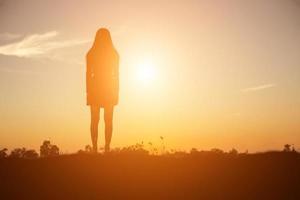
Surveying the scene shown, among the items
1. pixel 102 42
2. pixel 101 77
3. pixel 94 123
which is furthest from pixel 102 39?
pixel 94 123

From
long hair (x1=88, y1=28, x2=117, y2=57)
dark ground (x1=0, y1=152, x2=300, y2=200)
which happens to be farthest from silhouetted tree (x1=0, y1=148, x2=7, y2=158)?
long hair (x1=88, y1=28, x2=117, y2=57)

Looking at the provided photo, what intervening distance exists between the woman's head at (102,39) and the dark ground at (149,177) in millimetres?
4265

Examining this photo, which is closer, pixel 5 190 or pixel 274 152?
pixel 5 190

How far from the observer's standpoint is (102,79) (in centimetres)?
1944

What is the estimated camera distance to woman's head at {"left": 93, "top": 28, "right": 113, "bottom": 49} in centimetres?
1911

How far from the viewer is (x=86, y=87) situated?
64.3 feet

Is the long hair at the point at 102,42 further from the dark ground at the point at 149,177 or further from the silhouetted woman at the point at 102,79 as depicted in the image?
the dark ground at the point at 149,177

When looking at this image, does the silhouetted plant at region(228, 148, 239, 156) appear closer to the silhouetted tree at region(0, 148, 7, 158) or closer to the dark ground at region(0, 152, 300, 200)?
the dark ground at region(0, 152, 300, 200)

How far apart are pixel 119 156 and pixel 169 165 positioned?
161 centimetres

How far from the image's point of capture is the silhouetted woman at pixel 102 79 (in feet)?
62.8

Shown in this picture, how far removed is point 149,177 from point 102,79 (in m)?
4.75

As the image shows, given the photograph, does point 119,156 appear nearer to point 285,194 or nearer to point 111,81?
point 111,81

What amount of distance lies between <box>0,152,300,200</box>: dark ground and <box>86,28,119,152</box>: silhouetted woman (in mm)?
2423

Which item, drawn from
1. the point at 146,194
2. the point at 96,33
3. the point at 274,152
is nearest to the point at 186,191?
the point at 146,194
